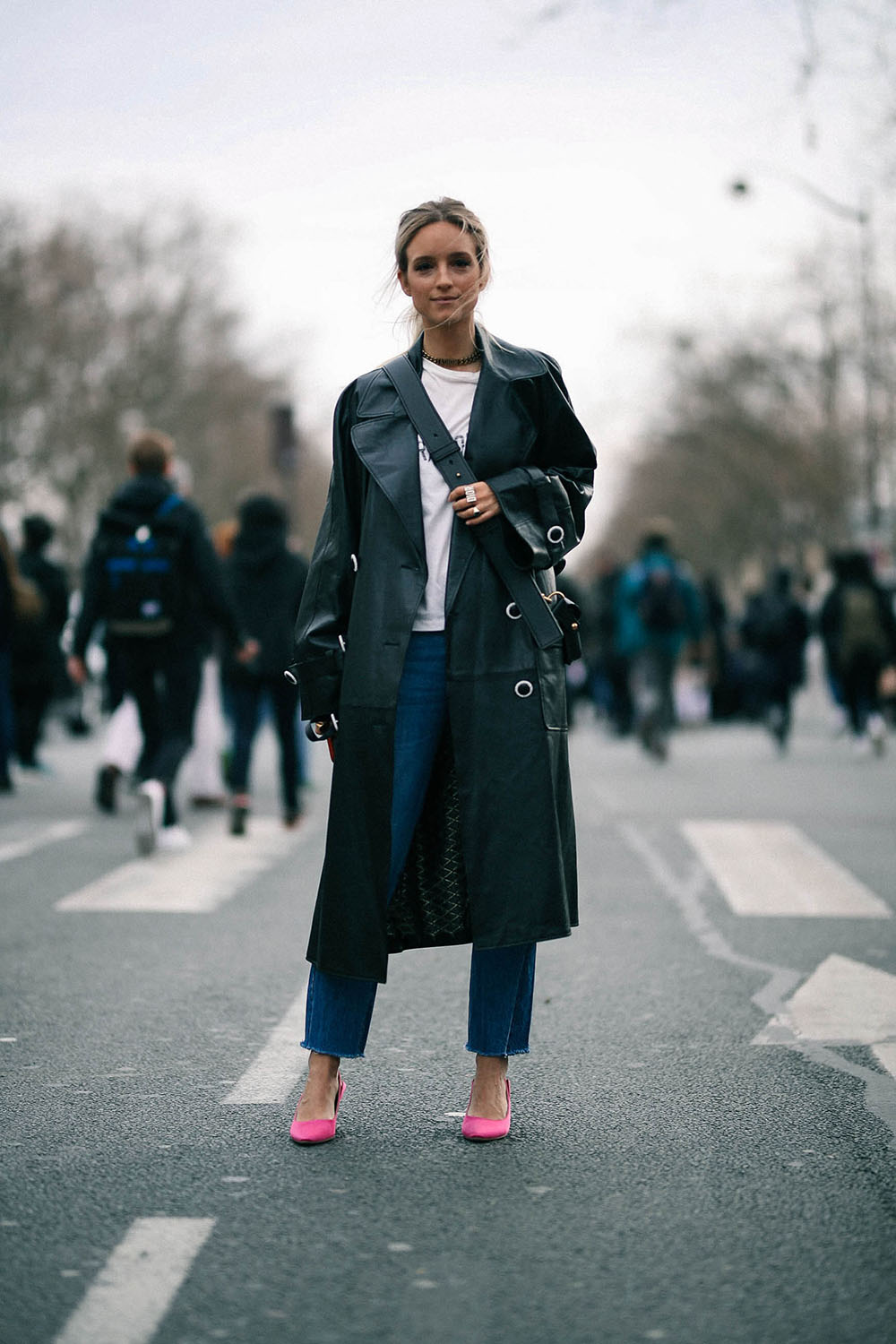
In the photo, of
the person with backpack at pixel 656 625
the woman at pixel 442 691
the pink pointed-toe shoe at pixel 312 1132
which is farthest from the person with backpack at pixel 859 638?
the pink pointed-toe shoe at pixel 312 1132

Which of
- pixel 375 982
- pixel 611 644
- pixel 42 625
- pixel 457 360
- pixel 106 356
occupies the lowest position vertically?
pixel 611 644

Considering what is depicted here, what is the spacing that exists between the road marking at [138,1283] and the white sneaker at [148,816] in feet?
17.8

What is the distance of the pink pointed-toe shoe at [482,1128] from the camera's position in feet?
13.1

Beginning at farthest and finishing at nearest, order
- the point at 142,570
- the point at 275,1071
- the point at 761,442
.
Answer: the point at 761,442, the point at 142,570, the point at 275,1071

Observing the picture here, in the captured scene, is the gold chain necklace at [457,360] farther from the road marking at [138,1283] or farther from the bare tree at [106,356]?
the bare tree at [106,356]

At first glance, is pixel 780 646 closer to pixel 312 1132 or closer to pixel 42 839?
pixel 42 839

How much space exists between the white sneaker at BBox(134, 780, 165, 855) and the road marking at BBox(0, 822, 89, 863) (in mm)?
613

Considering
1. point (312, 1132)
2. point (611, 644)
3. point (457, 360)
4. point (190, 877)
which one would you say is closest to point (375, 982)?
point (312, 1132)

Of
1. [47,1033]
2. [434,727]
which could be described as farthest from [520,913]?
[47,1033]

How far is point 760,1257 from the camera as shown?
3.30m

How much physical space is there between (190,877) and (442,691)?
4.47 metres

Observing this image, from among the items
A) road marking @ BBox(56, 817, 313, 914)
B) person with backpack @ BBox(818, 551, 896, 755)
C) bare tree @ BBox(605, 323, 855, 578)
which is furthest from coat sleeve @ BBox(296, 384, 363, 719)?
bare tree @ BBox(605, 323, 855, 578)

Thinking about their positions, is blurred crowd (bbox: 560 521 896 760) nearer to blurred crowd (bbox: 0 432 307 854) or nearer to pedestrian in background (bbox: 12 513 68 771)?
pedestrian in background (bbox: 12 513 68 771)

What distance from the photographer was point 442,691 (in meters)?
3.99
